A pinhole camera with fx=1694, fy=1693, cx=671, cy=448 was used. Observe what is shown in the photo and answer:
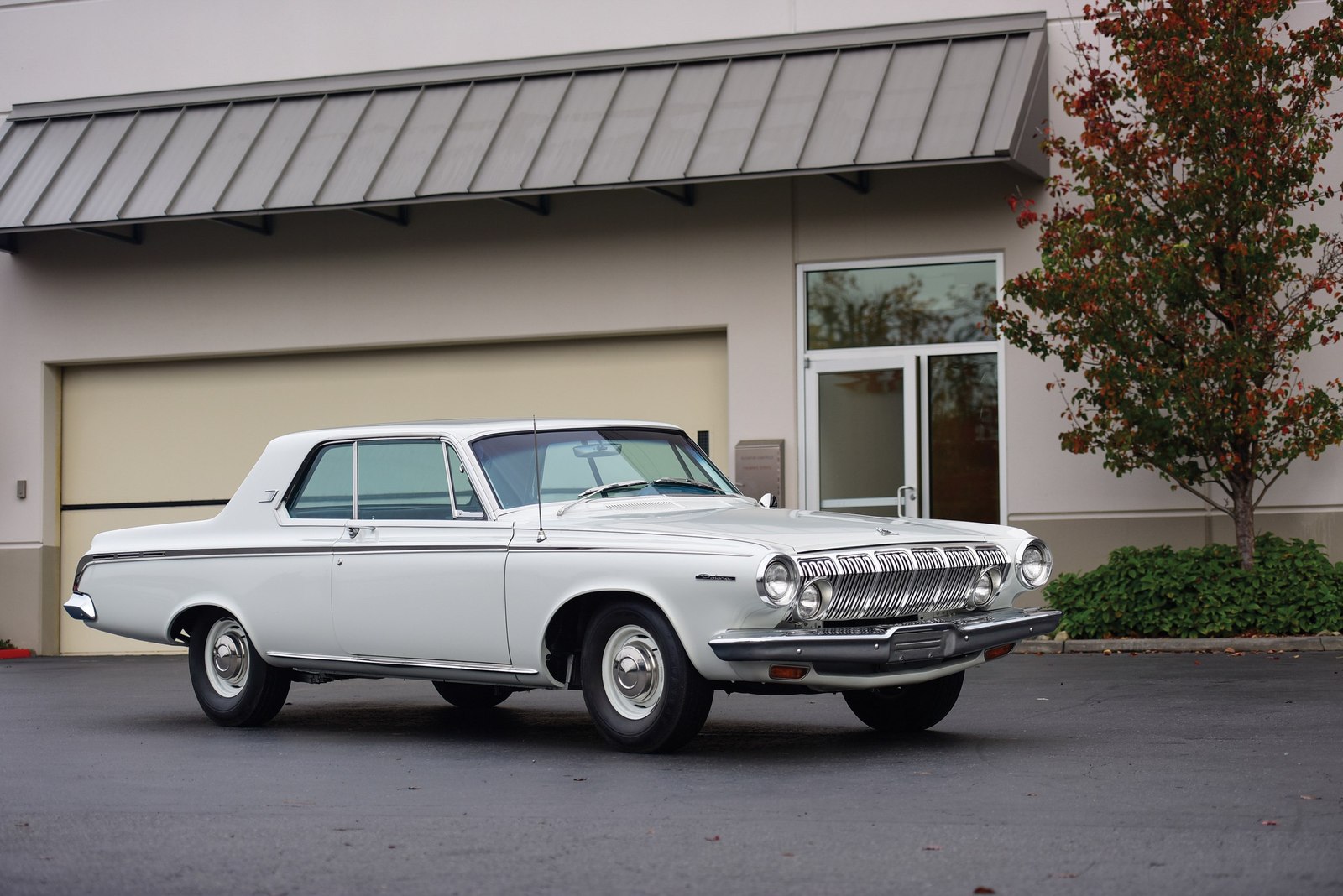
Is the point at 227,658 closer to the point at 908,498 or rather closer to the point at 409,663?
the point at 409,663

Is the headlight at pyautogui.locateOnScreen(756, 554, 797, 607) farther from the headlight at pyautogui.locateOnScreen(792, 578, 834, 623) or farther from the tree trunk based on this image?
the tree trunk

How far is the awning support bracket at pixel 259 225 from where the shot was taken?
55.9 feet

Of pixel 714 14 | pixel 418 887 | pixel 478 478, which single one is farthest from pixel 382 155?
pixel 418 887

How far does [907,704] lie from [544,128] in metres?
8.81

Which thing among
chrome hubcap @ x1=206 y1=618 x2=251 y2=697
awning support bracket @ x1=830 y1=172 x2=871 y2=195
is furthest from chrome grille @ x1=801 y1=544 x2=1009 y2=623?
awning support bracket @ x1=830 y1=172 x2=871 y2=195

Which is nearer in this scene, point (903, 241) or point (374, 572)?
point (374, 572)

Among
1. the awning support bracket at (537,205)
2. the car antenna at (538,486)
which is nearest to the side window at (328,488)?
the car antenna at (538,486)

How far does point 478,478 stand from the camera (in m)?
8.19

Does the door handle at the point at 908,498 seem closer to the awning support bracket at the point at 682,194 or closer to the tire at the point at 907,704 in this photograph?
the awning support bracket at the point at 682,194

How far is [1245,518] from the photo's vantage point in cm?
1328

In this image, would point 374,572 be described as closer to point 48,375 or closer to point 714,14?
point 714,14

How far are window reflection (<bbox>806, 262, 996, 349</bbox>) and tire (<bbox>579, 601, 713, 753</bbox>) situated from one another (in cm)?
825

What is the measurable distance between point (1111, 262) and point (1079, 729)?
5842 mm

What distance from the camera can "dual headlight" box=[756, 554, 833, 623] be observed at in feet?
22.7
